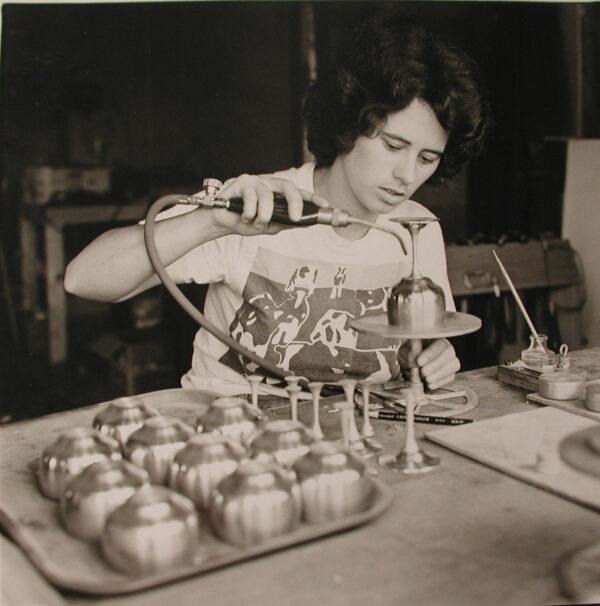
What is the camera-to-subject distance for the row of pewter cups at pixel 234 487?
68cm

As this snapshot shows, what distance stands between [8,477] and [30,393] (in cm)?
111

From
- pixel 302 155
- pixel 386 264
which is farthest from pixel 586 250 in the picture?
pixel 386 264

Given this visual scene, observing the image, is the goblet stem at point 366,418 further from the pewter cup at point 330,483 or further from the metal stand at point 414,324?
the pewter cup at point 330,483

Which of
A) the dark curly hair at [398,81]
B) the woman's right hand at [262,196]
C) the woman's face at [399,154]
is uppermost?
the dark curly hair at [398,81]

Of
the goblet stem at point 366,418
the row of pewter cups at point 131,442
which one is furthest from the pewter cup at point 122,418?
the goblet stem at point 366,418

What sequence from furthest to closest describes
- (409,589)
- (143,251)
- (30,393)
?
(30,393) → (143,251) → (409,589)

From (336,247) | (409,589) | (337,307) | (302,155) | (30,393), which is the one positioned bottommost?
(30,393)

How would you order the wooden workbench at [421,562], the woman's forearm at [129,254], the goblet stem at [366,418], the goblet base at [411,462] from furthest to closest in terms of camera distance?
the woman's forearm at [129,254]
the goblet stem at [366,418]
the goblet base at [411,462]
the wooden workbench at [421,562]

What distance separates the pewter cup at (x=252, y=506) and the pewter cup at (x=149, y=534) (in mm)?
32

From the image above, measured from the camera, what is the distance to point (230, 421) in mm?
878

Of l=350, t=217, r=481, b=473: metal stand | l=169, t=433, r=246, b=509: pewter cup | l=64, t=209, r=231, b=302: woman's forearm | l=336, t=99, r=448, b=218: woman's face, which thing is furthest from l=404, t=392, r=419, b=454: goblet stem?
l=336, t=99, r=448, b=218: woman's face

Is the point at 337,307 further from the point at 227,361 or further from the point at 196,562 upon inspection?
the point at 196,562

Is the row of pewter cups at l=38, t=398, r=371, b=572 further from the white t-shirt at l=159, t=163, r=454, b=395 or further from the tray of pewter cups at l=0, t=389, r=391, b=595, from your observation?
the white t-shirt at l=159, t=163, r=454, b=395

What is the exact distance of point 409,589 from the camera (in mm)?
628
